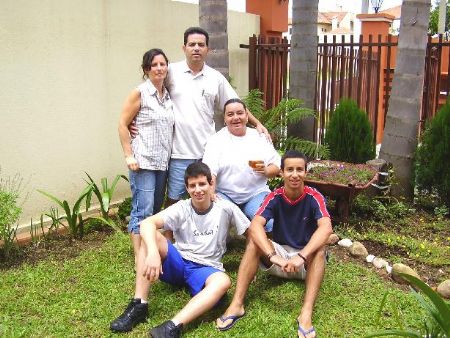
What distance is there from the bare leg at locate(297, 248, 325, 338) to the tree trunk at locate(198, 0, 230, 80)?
10.4 ft

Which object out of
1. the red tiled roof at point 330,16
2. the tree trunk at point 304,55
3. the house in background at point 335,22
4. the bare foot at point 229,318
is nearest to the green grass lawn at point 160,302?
the bare foot at point 229,318

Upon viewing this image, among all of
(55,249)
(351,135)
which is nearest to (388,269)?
(351,135)

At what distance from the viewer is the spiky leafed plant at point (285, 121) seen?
267 inches

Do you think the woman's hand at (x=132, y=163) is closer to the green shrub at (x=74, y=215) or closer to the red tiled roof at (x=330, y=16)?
the green shrub at (x=74, y=215)

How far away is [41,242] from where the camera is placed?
554 cm

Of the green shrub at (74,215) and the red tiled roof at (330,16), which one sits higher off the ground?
the red tiled roof at (330,16)

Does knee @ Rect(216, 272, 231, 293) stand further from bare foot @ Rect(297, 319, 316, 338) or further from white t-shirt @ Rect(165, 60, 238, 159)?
white t-shirt @ Rect(165, 60, 238, 159)

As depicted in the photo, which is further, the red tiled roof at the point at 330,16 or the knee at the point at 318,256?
the red tiled roof at the point at 330,16

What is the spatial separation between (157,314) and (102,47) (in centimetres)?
355

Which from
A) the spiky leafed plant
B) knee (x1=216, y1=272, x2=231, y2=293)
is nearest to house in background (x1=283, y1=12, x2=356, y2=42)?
the spiky leafed plant

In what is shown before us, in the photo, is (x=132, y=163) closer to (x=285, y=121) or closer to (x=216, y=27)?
(x=216, y=27)

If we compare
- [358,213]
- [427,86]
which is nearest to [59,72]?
[358,213]

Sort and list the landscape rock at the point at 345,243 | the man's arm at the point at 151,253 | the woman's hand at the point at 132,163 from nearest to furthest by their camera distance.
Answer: the man's arm at the point at 151,253 → the woman's hand at the point at 132,163 → the landscape rock at the point at 345,243

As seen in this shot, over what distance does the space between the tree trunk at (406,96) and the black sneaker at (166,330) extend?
3.78 m
